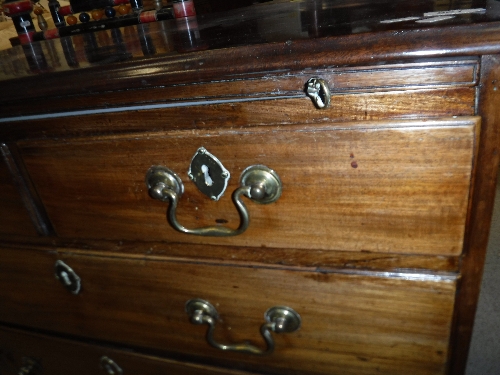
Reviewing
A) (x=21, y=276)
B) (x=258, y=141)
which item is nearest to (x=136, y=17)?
(x=21, y=276)

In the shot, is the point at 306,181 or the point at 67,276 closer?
the point at 306,181

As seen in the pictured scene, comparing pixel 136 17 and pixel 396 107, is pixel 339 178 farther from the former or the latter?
pixel 136 17

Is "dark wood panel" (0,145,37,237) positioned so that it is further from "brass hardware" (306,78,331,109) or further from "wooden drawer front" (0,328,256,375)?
"brass hardware" (306,78,331,109)

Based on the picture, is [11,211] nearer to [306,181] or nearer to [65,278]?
[65,278]

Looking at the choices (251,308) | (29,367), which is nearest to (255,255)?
(251,308)

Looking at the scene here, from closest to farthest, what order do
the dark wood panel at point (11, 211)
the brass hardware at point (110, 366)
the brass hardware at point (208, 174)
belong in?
the brass hardware at point (208, 174)
the dark wood panel at point (11, 211)
the brass hardware at point (110, 366)

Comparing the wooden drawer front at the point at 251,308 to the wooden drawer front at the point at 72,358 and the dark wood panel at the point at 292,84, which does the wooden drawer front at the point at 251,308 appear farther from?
the dark wood panel at the point at 292,84

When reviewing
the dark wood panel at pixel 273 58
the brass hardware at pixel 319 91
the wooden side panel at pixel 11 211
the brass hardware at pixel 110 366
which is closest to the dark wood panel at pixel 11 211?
the wooden side panel at pixel 11 211

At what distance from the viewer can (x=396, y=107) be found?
0.32m

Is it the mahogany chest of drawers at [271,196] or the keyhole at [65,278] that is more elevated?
the mahogany chest of drawers at [271,196]

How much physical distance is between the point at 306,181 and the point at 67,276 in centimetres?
39

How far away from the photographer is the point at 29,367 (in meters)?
0.73

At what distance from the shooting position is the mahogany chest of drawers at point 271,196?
322mm

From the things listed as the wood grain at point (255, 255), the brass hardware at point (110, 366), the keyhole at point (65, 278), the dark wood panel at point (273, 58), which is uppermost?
the dark wood panel at point (273, 58)
